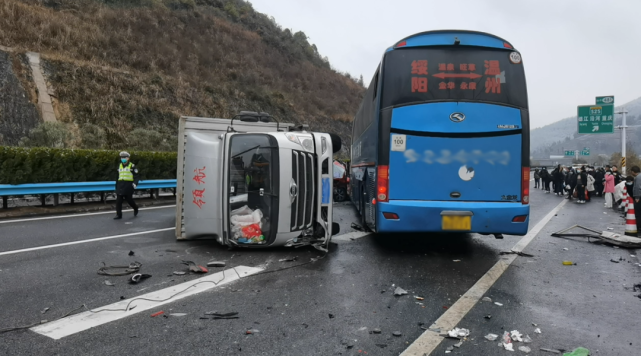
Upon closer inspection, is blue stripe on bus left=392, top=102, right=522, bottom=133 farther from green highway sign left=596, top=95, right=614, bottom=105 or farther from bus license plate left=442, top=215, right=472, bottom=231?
green highway sign left=596, top=95, right=614, bottom=105

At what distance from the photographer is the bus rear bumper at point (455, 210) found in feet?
19.9

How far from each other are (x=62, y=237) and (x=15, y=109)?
1477 centimetres

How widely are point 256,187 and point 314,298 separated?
243cm

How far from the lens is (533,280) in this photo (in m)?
5.32

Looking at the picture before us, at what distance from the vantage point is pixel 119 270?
5.34 metres

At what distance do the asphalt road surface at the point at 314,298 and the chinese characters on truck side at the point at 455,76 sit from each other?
8.24 feet

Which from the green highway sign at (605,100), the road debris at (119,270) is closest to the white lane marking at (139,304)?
the road debris at (119,270)

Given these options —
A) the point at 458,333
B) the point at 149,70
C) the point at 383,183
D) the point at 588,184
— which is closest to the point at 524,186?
the point at 383,183

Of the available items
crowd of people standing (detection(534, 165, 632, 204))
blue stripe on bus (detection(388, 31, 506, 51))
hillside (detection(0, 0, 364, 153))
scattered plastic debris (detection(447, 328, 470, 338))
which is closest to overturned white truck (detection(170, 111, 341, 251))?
blue stripe on bus (detection(388, 31, 506, 51))

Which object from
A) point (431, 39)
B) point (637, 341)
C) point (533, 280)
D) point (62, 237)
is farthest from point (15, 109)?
point (637, 341)

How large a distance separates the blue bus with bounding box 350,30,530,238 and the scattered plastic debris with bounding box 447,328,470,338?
2.58 metres

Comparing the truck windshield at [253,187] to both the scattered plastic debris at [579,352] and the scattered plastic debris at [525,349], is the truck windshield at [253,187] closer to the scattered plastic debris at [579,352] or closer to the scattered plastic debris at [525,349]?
the scattered plastic debris at [525,349]

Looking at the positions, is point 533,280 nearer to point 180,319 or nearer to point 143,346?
point 180,319

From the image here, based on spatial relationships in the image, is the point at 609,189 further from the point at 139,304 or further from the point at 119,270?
the point at 139,304
